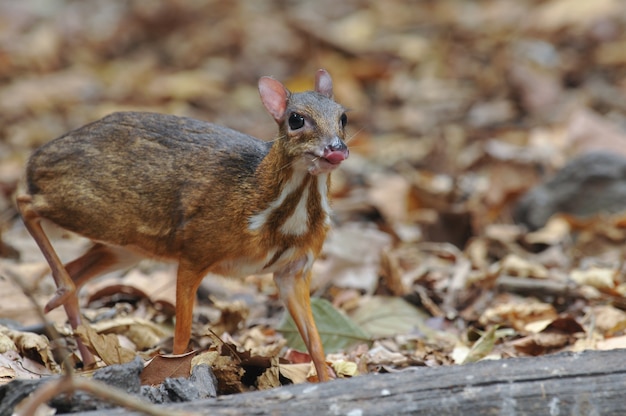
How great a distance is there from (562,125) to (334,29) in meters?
5.04

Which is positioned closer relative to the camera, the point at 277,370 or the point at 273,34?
the point at 277,370

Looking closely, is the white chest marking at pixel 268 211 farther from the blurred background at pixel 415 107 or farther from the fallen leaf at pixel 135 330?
the fallen leaf at pixel 135 330

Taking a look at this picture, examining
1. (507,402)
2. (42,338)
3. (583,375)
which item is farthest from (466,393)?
(42,338)

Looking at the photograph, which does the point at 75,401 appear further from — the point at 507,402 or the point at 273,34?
the point at 273,34

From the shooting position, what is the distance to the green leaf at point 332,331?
6.04 metres

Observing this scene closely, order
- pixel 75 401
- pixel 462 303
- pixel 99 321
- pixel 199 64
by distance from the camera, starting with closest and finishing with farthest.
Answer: pixel 75 401 < pixel 99 321 < pixel 462 303 < pixel 199 64

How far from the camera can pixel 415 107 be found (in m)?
13.5

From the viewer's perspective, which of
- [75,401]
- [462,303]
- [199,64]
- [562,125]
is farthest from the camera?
[199,64]

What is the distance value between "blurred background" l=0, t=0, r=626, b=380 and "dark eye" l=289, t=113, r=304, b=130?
1.09 metres

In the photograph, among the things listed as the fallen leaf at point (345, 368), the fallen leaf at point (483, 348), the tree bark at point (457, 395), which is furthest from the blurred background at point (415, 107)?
the tree bark at point (457, 395)

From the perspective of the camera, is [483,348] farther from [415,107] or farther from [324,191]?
[415,107]

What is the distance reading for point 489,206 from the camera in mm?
9578

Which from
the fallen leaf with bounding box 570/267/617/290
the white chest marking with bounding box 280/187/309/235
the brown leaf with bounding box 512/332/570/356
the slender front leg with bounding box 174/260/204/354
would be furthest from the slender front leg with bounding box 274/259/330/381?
the fallen leaf with bounding box 570/267/617/290

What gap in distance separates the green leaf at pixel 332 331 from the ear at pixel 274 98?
1.52 m
